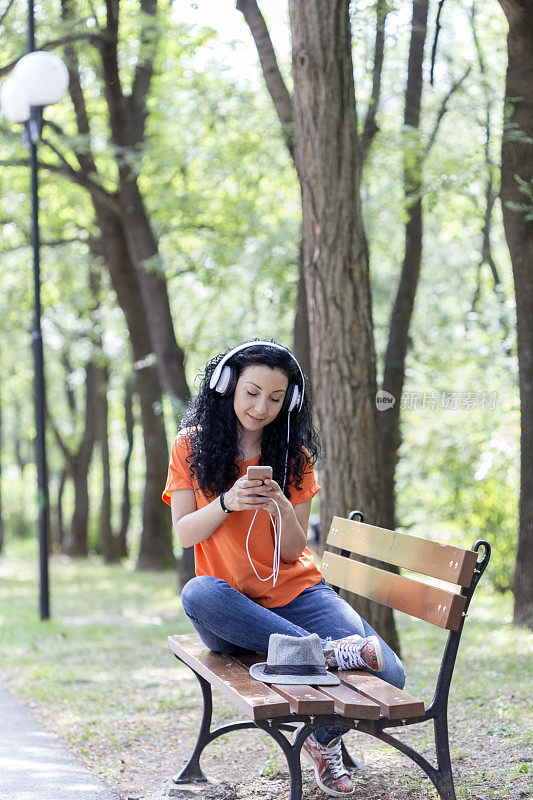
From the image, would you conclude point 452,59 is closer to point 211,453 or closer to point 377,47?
point 377,47

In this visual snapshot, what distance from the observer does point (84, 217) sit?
1636 centimetres

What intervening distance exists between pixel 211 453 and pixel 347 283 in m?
2.24

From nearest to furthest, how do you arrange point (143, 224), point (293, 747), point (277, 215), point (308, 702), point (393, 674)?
point (308, 702) < point (293, 747) < point (393, 674) < point (143, 224) < point (277, 215)

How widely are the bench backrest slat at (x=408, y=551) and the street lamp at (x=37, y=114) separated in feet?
16.8

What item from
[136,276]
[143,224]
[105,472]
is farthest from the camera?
[105,472]

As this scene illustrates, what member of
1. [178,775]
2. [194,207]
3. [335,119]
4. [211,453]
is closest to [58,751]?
[178,775]

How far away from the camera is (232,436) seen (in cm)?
373

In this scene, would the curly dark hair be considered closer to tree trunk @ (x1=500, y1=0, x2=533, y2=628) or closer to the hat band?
the hat band

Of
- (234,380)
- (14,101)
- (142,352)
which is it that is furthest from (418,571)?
(142,352)

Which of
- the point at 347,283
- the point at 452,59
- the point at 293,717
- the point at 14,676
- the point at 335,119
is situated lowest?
the point at 14,676

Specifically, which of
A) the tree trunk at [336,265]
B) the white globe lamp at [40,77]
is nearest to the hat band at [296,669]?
the tree trunk at [336,265]

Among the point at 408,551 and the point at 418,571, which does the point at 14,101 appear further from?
the point at 418,571

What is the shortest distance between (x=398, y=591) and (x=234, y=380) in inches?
41.3

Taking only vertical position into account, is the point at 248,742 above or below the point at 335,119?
below
